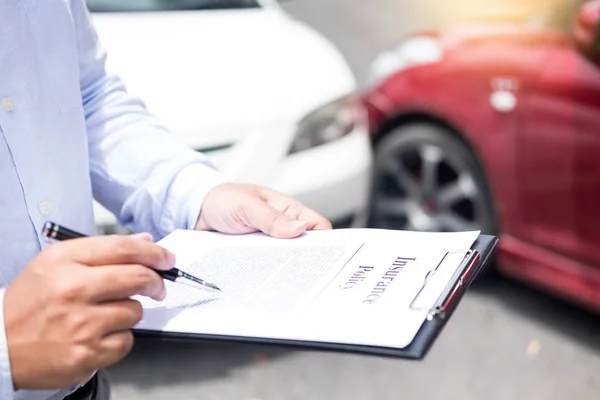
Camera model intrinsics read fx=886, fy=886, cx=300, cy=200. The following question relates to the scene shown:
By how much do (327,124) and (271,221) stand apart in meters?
2.01

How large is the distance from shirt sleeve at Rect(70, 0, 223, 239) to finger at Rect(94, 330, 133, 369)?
45cm

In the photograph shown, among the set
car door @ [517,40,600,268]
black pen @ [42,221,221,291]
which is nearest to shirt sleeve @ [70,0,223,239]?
black pen @ [42,221,221,291]

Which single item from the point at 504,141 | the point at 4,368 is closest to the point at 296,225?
the point at 4,368

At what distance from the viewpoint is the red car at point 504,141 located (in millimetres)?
3180

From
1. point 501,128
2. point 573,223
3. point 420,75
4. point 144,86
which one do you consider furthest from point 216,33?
point 573,223

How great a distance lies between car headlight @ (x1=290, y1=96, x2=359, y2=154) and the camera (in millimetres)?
3227

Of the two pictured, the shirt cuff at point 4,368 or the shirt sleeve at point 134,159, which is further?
the shirt sleeve at point 134,159

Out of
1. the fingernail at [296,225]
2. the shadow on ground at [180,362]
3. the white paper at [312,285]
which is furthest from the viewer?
the shadow on ground at [180,362]

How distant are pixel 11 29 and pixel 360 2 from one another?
26.7ft

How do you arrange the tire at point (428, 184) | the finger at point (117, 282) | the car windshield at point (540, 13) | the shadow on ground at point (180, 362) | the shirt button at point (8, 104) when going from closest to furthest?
the finger at point (117, 282)
the shirt button at point (8, 104)
the shadow on ground at point (180, 362)
the car windshield at point (540, 13)
the tire at point (428, 184)

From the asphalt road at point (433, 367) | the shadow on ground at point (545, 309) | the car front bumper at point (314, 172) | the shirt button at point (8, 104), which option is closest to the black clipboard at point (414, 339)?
the shirt button at point (8, 104)

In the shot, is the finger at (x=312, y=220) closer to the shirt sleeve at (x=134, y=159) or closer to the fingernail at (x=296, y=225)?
the fingernail at (x=296, y=225)

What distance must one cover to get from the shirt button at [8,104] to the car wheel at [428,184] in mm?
2730

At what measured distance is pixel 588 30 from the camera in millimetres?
3164
